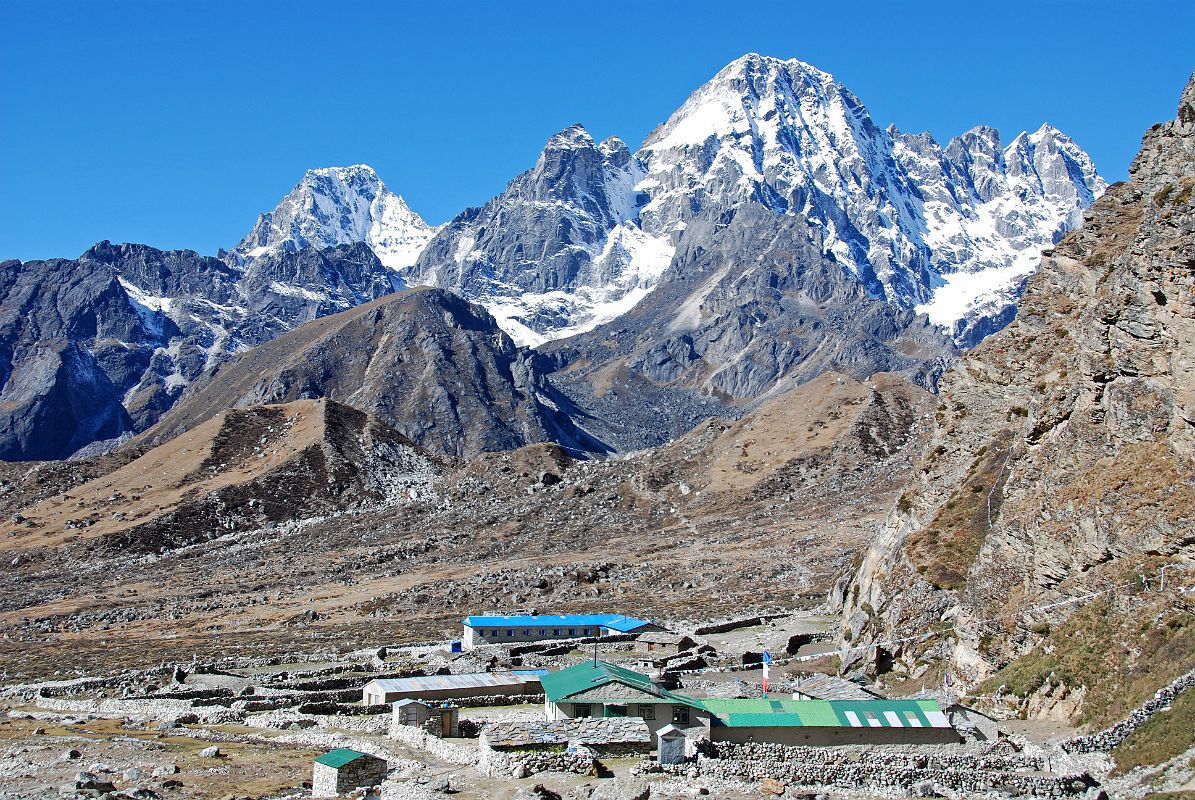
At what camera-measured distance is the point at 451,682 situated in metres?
57.5

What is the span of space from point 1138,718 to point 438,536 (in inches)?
4680

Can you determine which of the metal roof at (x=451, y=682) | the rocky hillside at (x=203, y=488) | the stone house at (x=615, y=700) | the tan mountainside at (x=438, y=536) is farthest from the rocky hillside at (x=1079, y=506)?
the rocky hillside at (x=203, y=488)

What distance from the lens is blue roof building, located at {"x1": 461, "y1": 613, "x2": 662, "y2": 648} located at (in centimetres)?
8112

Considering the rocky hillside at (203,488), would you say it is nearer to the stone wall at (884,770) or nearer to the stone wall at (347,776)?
the stone wall at (347,776)

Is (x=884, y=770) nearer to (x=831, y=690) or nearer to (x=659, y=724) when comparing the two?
(x=659, y=724)

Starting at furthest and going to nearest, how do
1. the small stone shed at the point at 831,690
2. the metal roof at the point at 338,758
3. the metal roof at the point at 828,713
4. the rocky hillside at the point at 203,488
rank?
the rocky hillside at the point at 203,488
the small stone shed at the point at 831,690
the metal roof at the point at 828,713
the metal roof at the point at 338,758

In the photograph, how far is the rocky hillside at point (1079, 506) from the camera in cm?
4088

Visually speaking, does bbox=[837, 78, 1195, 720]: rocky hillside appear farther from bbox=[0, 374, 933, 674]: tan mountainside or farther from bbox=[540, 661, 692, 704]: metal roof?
bbox=[0, 374, 933, 674]: tan mountainside

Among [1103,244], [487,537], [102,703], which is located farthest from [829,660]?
[487,537]

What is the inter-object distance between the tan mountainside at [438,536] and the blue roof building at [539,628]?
10623mm

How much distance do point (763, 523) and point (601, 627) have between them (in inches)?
2170

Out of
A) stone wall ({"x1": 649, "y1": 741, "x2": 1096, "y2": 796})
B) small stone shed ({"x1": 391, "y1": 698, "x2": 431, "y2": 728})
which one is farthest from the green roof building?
small stone shed ({"x1": 391, "y1": 698, "x2": 431, "y2": 728})

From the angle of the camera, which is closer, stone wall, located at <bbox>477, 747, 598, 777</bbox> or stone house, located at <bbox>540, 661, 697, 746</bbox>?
stone wall, located at <bbox>477, 747, 598, 777</bbox>

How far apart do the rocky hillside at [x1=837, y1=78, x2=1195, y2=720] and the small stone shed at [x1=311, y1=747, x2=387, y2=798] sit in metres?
21.0
